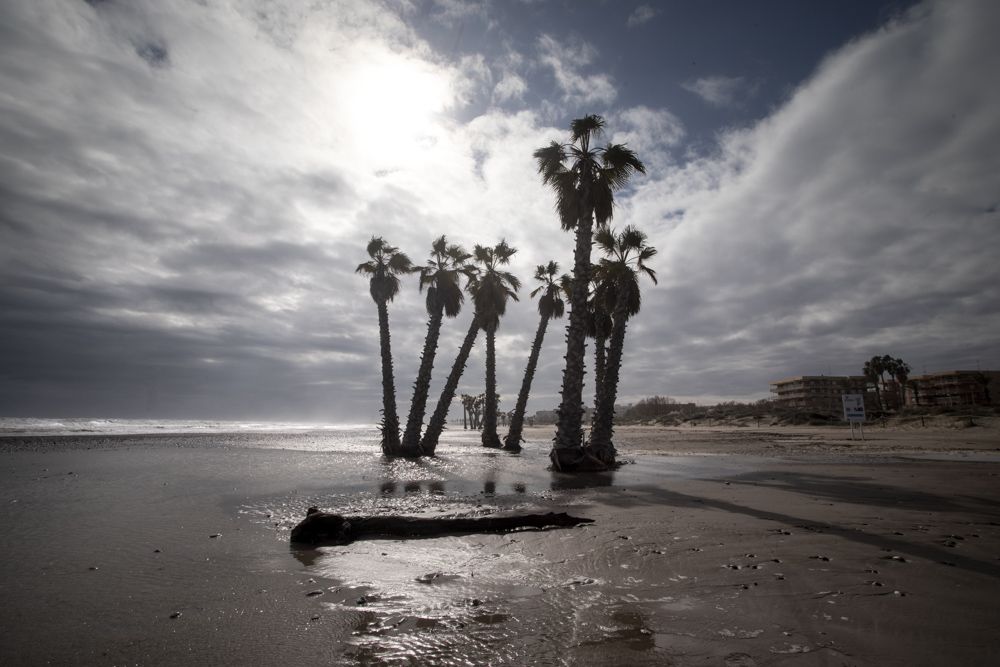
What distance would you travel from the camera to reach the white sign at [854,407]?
3309cm

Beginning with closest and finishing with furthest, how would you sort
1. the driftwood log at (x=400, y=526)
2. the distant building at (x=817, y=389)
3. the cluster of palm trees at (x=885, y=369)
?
the driftwood log at (x=400, y=526), the cluster of palm trees at (x=885, y=369), the distant building at (x=817, y=389)

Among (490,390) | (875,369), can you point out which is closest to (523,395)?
(490,390)

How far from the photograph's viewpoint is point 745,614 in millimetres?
3334

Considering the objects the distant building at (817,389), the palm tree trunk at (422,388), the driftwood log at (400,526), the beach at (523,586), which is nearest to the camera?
the beach at (523,586)

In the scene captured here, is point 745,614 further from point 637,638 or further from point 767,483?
point 767,483

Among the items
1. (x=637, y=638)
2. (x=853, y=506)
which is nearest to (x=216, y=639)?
(x=637, y=638)

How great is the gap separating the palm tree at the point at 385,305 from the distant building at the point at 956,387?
103510mm

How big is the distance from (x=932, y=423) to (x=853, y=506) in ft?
167

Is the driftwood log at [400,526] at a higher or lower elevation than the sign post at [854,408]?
lower

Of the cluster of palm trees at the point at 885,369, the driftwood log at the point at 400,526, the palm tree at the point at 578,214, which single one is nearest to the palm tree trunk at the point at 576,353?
the palm tree at the point at 578,214

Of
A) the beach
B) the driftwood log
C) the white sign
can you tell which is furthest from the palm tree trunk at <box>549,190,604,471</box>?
the white sign

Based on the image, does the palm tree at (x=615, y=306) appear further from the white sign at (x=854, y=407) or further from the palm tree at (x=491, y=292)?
the white sign at (x=854, y=407)

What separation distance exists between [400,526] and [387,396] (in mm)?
19552

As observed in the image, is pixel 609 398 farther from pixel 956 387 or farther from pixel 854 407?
pixel 956 387
